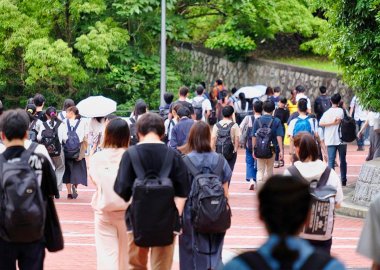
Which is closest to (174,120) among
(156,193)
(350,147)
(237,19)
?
(156,193)

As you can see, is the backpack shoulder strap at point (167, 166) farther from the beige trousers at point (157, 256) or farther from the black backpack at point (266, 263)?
the black backpack at point (266, 263)

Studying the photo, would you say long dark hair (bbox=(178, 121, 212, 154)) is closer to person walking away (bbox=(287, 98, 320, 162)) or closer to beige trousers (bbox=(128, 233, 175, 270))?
beige trousers (bbox=(128, 233, 175, 270))

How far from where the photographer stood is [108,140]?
32.9 ft

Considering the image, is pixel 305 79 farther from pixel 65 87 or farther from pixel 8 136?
pixel 8 136

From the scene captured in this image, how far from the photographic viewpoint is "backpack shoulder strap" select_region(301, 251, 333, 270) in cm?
473

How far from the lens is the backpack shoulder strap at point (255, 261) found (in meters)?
4.70

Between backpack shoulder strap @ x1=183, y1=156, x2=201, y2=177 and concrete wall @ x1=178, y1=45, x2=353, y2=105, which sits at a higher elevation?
backpack shoulder strap @ x1=183, y1=156, x2=201, y2=177

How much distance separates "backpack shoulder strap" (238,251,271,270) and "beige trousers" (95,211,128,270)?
518 cm

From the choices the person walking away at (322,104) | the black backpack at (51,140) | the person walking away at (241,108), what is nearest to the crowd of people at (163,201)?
the black backpack at (51,140)

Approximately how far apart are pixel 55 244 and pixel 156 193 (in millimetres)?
1047

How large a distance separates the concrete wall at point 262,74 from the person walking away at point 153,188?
24.0 metres

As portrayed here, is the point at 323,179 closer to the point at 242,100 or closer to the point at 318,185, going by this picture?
the point at 318,185

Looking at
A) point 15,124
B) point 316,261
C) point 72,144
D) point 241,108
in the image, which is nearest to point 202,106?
point 241,108

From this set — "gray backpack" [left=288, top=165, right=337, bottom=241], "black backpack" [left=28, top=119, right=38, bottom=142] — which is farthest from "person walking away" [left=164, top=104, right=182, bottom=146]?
"gray backpack" [left=288, top=165, right=337, bottom=241]
